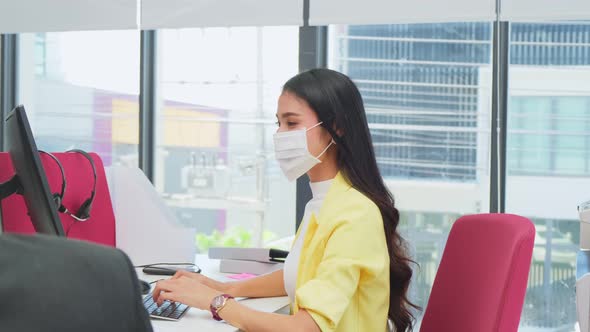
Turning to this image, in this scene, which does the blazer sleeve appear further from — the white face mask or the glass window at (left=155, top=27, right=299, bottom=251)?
the glass window at (left=155, top=27, right=299, bottom=251)

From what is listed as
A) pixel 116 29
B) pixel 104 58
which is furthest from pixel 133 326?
pixel 104 58

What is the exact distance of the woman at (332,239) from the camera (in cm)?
129

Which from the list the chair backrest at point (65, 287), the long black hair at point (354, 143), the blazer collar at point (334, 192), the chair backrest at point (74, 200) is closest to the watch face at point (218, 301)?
the blazer collar at point (334, 192)

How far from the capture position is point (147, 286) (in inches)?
67.8

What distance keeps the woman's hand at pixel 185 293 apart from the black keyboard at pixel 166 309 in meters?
0.02

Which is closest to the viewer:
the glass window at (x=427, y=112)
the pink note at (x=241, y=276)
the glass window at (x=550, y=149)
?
the pink note at (x=241, y=276)

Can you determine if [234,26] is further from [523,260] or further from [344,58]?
[523,260]

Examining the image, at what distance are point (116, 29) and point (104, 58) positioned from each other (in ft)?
0.94

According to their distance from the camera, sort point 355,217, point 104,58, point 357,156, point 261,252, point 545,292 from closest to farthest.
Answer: point 355,217, point 357,156, point 261,252, point 545,292, point 104,58

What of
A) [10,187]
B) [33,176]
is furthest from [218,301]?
[10,187]

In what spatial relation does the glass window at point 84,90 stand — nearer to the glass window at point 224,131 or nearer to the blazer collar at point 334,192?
the glass window at point 224,131

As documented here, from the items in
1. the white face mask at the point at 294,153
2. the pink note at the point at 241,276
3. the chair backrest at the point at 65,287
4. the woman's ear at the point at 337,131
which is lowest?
the pink note at the point at 241,276

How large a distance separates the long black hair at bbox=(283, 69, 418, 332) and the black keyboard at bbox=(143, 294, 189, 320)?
0.46 m

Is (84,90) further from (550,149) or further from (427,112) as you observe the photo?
(550,149)
